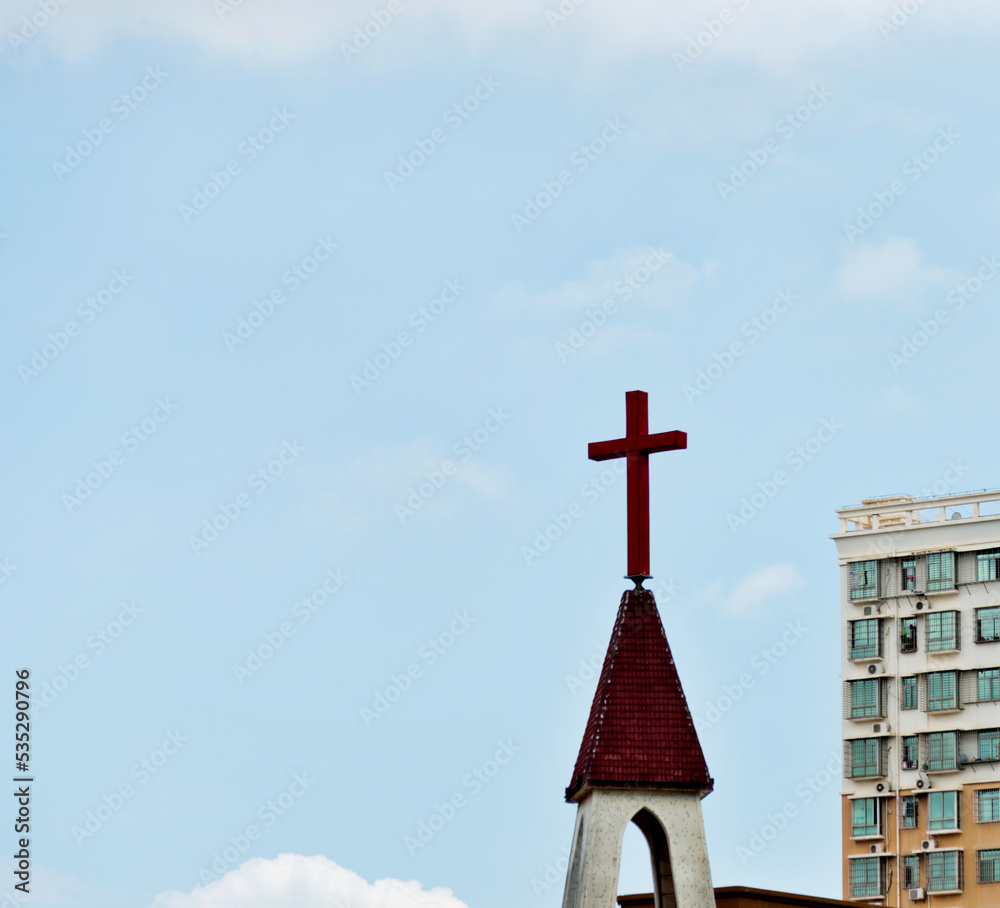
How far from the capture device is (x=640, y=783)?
1018 inches

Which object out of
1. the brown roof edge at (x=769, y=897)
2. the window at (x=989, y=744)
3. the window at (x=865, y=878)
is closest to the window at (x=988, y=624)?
the window at (x=989, y=744)

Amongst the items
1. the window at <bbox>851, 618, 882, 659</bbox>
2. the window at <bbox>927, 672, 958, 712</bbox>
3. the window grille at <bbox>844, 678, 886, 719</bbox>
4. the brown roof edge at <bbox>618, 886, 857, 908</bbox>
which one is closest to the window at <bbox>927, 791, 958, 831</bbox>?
the window at <bbox>927, 672, 958, 712</bbox>

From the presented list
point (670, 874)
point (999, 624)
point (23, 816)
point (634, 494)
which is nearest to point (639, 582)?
point (634, 494)

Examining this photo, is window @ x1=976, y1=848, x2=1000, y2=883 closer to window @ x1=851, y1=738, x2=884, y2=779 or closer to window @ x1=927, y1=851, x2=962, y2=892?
window @ x1=927, y1=851, x2=962, y2=892

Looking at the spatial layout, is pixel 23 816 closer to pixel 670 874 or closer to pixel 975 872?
pixel 670 874

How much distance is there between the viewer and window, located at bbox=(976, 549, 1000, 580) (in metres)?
78.4

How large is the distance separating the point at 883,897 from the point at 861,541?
12947mm

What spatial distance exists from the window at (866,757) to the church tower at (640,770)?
56.0m

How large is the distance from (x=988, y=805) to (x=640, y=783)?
5570 centimetres

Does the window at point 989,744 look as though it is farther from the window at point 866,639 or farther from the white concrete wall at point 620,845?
the white concrete wall at point 620,845

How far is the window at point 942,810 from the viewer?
79.2 metres

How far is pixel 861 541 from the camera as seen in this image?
8194 cm

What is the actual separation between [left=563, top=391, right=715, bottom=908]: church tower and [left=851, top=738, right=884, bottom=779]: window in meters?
56.0

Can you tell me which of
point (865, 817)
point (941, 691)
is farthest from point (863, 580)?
point (865, 817)
